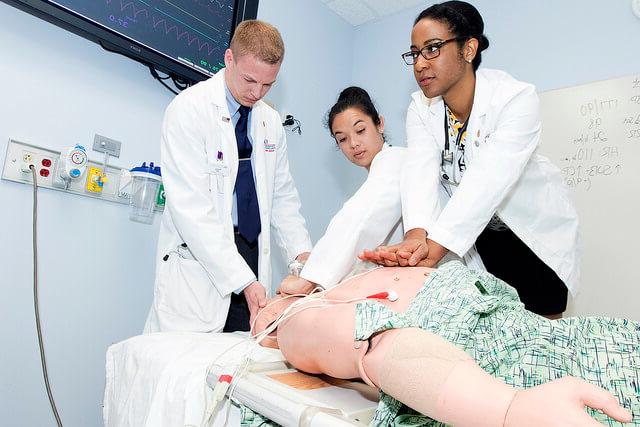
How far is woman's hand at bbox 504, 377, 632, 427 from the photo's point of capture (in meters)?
0.42

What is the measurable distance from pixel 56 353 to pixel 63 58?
3.22ft

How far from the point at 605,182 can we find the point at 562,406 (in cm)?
174

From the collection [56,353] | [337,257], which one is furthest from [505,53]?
[56,353]

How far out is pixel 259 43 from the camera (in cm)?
145

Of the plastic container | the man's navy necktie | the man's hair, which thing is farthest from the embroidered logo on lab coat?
the plastic container

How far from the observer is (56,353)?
4.94 ft

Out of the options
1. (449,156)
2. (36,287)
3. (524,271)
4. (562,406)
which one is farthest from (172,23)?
(562,406)

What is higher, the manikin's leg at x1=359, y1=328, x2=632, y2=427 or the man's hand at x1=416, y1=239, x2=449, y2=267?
the man's hand at x1=416, y1=239, x2=449, y2=267

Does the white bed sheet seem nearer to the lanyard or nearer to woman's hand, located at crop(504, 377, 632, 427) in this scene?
woman's hand, located at crop(504, 377, 632, 427)

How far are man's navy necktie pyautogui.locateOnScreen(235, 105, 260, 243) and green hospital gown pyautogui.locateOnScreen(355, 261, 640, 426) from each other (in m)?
0.93

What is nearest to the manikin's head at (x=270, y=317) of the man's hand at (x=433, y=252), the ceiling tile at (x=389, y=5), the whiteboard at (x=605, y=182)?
the man's hand at (x=433, y=252)

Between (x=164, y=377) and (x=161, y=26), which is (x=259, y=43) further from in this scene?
(x=164, y=377)

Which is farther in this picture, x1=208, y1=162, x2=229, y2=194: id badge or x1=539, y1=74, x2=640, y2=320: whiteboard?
x1=539, y1=74, x2=640, y2=320: whiteboard

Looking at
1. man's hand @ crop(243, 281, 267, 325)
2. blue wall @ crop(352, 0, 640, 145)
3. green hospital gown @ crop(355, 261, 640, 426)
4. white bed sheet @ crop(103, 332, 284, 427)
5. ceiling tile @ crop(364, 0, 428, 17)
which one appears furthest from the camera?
ceiling tile @ crop(364, 0, 428, 17)
